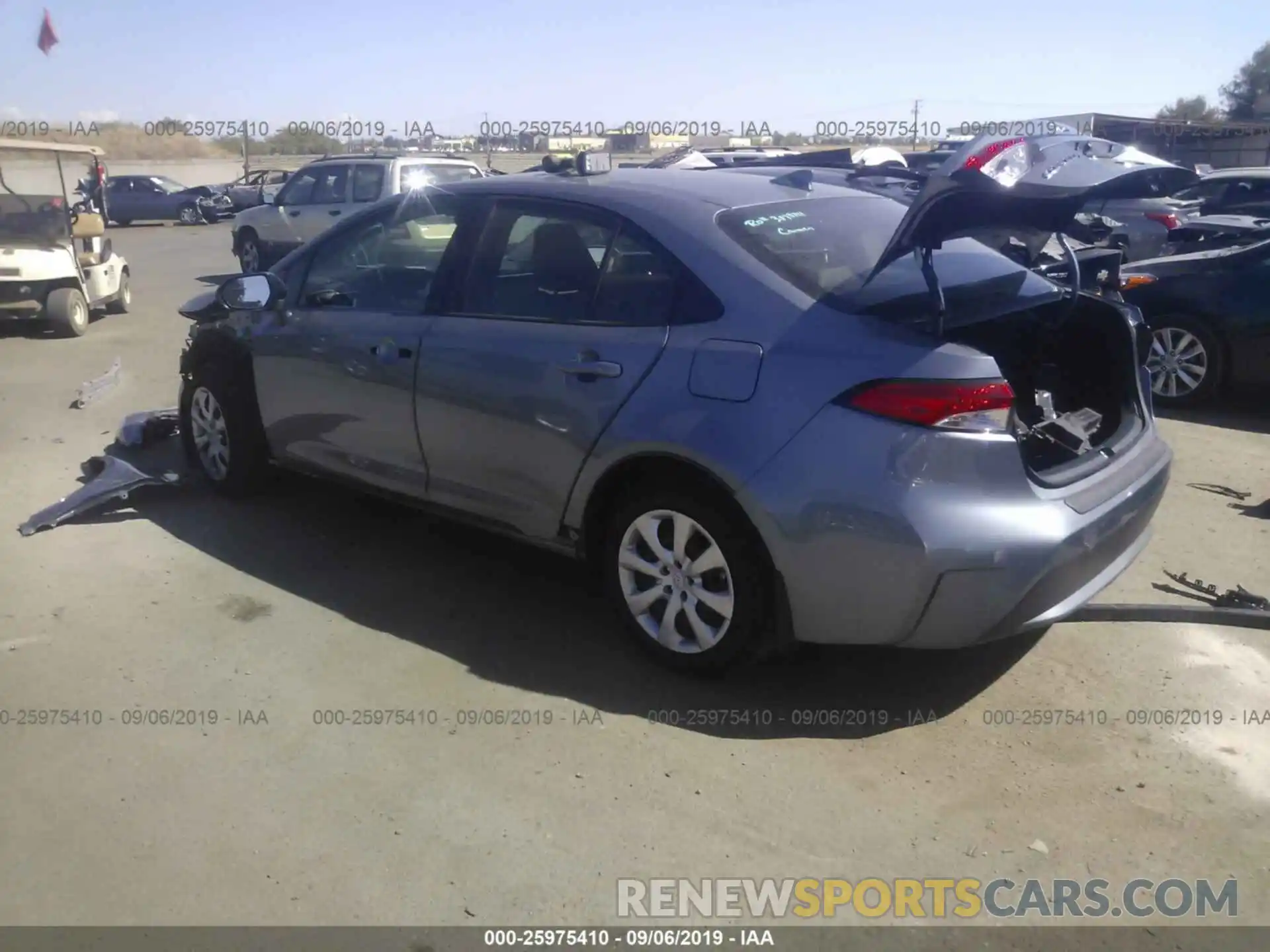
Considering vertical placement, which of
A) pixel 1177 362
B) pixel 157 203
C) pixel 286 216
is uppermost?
pixel 286 216

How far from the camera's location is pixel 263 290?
531cm

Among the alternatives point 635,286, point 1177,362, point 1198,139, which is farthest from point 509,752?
point 1198,139

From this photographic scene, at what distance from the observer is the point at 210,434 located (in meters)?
5.91

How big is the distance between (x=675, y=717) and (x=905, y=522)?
3.43 ft

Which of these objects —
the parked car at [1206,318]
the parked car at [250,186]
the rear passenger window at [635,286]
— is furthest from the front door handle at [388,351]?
the parked car at [250,186]

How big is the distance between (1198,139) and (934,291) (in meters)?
35.9

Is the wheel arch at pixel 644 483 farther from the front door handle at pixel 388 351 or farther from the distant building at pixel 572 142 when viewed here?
the distant building at pixel 572 142

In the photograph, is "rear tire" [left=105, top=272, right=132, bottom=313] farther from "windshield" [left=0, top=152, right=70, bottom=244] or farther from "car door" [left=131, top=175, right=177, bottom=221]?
"car door" [left=131, top=175, right=177, bottom=221]

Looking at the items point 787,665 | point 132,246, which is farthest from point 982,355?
point 132,246

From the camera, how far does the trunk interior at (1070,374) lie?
4059 mm

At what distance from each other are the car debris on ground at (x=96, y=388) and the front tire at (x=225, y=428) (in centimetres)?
251

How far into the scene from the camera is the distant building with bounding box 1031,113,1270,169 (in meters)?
31.8

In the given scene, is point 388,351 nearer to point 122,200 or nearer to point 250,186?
point 122,200

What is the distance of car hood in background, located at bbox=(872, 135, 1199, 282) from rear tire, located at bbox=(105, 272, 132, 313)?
11.3 meters
